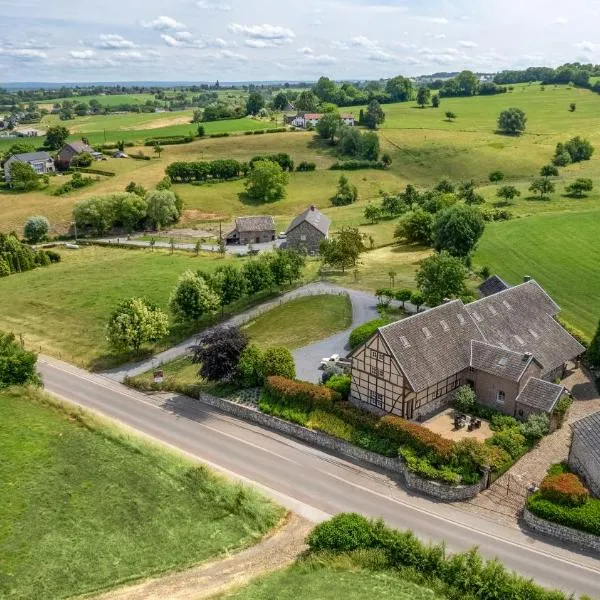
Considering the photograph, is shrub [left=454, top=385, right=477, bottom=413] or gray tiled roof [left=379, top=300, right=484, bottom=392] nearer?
gray tiled roof [left=379, top=300, right=484, bottom=392]

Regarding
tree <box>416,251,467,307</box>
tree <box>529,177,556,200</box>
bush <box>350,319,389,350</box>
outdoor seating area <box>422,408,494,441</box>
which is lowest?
outdoor seating area <box>422,408,494,441</box>

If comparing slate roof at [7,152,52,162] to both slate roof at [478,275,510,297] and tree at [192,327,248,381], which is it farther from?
slate roof at [478,275,510,297]

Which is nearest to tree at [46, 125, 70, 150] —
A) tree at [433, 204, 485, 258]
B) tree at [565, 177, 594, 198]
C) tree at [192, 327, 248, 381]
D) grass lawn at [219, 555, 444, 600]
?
tree at [433, 204, 485, 258]

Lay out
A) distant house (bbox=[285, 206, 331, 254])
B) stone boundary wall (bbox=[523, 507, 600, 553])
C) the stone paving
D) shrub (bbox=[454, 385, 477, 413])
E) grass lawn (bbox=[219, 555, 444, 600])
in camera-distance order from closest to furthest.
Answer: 1. grass lawn (bbox=[219, 555, 444, 600])
2. stone boundary wall (bbox=[523, 507, 600, 553])
3. the stone paving
4. shrub (bbox=[454, 385, 477, 413])
5. distant house (bbox=[285, 206, 331, 254])

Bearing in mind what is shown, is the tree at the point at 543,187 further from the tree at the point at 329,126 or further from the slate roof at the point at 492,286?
the tree at the point at 329,126

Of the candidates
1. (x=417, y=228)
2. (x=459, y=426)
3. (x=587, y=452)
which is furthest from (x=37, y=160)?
(x=587, y=452)
